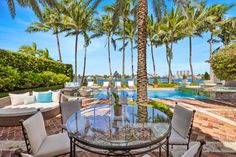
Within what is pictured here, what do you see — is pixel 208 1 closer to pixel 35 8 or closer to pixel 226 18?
pixel 226 18

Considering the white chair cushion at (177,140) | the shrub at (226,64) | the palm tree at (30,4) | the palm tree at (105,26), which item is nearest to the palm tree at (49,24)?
the palm tree at (105,26)

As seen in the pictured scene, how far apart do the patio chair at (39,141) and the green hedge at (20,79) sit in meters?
5.62

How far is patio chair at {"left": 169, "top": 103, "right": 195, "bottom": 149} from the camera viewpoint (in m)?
2.68

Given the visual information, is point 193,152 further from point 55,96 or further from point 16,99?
point 16,99

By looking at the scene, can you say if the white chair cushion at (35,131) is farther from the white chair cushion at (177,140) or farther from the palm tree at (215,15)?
the palm tree at (215,15)

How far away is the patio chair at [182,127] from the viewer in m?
2.68

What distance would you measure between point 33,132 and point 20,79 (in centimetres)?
700

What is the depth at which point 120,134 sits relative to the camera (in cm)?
234

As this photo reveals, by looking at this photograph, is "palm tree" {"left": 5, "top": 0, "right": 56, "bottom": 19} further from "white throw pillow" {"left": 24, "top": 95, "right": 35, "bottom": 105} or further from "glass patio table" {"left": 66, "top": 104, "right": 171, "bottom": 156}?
"glass patio table" {"left": 66, "top": 104, "right": 171, "bottom": 156}

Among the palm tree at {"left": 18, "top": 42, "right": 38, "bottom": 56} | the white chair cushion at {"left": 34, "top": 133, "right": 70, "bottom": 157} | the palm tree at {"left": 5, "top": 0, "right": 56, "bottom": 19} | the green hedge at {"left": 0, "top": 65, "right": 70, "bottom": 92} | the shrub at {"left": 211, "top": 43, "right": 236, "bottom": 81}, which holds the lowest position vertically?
the white chair cushion at {"left": 34, "top": 133, "right": 70, "bottom": 157}

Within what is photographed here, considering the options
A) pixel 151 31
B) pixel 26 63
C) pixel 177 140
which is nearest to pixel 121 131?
pixel 177 140

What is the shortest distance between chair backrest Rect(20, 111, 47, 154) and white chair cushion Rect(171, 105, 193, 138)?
2.46 m

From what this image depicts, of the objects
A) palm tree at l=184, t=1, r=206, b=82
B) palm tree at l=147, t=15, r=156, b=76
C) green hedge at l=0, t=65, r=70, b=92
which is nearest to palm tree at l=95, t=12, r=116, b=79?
palm tree at l=147, t=15, r=156, b=76

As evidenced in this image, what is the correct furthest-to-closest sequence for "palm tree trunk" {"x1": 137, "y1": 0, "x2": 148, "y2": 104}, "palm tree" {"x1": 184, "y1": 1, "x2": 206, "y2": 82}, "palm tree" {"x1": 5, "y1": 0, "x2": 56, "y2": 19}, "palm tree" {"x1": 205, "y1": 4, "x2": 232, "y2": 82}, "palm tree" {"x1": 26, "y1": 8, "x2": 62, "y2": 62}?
"palm tree" {"x1": 205, "y1": 4, "x2": 232, "y2": 82} → "palm tree" {"x1": 184, "y1": 1, "x2": 206, "y2": 82} → "palm tree" {"x1": 26, "y1": 8, "x2": 62, "y2": 62} → "palm tree" {"x1": 5, "y1": 0, "x2": 56, "y2": 19} → "palm tree trunk" {"x1": 137, "y1": 0, "x2": 148, "y2": 104}
